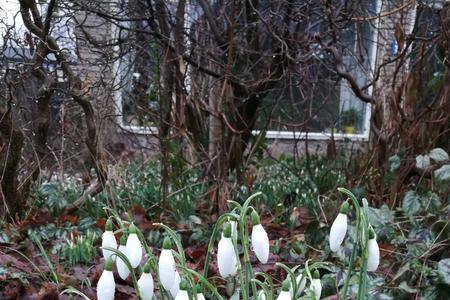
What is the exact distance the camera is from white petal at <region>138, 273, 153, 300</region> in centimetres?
147

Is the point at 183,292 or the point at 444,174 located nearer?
the point at 183,292

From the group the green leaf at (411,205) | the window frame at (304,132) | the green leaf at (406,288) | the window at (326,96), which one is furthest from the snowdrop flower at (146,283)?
the window at (326,96)

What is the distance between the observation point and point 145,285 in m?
1.47

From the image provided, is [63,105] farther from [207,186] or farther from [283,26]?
[283,26]

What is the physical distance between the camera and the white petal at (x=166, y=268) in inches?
56.8

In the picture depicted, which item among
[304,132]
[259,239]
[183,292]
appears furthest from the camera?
[304,132]

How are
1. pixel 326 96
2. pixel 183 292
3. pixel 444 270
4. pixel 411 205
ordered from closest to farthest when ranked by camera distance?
1. pixel 183 292
2. pixel 444 270
3. pixel 411 205
4. pixel 326 96

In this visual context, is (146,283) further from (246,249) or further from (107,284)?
(246,249)

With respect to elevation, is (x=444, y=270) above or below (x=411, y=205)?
below

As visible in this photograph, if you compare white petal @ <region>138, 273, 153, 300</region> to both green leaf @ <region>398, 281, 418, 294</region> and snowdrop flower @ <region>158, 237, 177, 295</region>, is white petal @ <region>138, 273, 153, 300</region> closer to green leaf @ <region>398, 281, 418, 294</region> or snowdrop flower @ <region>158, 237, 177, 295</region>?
snowdrop flower @ <region>158, 237, 177, 295</region>

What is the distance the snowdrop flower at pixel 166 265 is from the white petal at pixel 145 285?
0.10 feet

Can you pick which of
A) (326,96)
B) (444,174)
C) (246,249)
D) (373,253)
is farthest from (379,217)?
(326,96)

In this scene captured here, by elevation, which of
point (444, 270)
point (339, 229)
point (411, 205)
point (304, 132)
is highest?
point (304, 132)

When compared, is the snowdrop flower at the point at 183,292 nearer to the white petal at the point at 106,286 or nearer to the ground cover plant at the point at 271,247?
the ground cover plant at the point at 271,247
